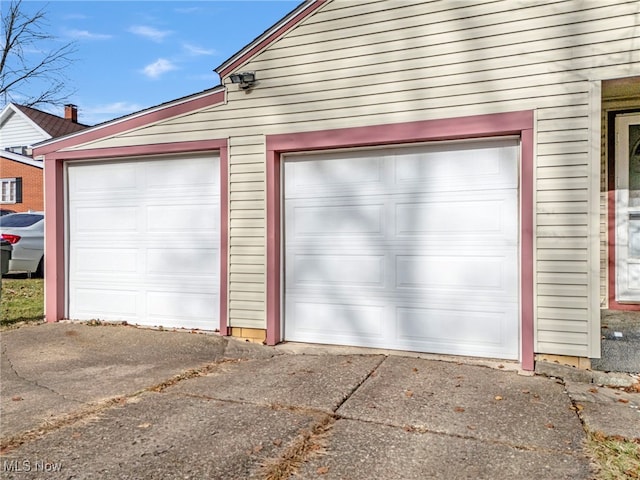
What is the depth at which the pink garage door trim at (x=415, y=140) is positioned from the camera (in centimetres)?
407

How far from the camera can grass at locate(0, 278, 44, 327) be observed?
6.46 meters

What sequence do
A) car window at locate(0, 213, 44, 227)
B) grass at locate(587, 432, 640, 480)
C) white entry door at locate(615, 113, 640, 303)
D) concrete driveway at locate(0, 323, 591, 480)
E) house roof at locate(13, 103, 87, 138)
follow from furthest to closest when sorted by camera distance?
1. house roof at locate(13, 103, 87, 138)
2. car window at locate(0, 213, 44, 227)
3. white entry door at locate(615, 113, 640, 303)
4. concrete driveway at locate(0, 323, 591, 480)
5. grass at locate(587, 432, 640, 480)

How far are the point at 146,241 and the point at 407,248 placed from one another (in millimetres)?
3327

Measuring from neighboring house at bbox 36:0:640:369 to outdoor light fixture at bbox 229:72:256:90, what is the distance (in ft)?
0.11

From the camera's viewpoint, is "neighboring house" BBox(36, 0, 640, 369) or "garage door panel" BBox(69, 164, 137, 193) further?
"garage door panel" BBox(69, 164, 137, 193)

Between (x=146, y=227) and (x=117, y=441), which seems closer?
(x=117, y=441)

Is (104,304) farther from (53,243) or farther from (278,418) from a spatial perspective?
(278,418)

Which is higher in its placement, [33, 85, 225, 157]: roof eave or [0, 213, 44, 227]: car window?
[33, 85, 225, 157]: roof eave

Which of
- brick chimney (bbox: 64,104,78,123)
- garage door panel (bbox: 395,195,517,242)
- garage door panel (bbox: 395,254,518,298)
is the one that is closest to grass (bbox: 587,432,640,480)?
garage door panel (bbox: 395,254,518,298)

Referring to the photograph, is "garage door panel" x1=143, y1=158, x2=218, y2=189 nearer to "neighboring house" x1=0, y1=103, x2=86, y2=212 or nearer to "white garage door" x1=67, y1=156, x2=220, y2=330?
"white garage door" x1=67, y1=156, x2=220, y2=330

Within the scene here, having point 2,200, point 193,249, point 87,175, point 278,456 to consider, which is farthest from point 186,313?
point 2,200

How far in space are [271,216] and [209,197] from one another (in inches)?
39.0

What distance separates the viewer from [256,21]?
21.6 ft

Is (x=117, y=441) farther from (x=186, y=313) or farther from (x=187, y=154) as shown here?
(x=187, y=154)
